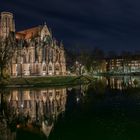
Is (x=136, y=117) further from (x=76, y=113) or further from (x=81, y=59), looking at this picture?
(x=81, y=59)

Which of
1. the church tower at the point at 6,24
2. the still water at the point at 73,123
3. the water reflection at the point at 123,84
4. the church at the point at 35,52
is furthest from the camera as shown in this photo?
the church tower at the point at 6,24

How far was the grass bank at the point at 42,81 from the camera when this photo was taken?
9622cm

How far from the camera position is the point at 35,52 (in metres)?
132

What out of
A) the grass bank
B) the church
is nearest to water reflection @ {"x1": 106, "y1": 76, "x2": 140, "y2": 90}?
the grass bank

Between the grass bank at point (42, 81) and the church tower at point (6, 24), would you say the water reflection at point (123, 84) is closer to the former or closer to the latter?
the grass bank at point (42, 81)

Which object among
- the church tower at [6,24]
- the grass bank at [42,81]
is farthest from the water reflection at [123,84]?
the church tower at [6,24]

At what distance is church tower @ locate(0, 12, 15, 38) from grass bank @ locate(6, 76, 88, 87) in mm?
44333

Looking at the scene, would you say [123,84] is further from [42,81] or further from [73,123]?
[73,123]

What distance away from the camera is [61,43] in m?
147

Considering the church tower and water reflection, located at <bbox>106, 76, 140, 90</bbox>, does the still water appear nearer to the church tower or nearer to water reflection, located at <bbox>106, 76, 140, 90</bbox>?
water reflection, located at <bbox>106, 76, 140, 90</bbox>

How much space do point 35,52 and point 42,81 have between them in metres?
31.9

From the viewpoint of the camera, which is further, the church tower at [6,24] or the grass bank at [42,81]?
the church tower at [6,24]

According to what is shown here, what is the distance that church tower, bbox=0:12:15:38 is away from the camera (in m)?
142

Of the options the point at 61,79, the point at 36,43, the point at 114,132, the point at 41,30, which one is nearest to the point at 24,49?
the point at 36,43
